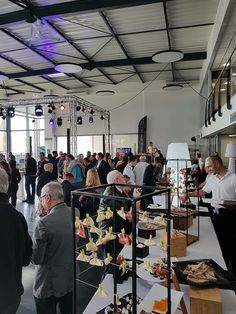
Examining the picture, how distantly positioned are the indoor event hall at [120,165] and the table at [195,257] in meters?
0.01

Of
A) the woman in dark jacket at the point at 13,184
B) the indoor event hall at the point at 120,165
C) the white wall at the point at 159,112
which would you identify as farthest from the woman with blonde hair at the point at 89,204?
the white wall at the point at 159,112

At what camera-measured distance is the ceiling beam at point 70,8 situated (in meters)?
4.90

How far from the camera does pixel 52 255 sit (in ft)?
6.28

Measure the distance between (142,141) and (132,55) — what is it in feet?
15.9

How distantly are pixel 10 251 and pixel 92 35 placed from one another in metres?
6.85

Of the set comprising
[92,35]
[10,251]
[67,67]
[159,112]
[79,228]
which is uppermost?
[92,35]

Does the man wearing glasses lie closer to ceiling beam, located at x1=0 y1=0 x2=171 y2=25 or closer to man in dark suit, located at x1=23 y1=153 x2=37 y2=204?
ceiling beam, located at x1=0 y1=0 x2=171 y2=25

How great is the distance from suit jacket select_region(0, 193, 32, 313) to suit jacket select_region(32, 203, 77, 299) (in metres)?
0.10

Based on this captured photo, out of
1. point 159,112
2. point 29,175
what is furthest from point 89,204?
point 159,112

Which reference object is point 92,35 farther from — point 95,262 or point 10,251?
point 95,262

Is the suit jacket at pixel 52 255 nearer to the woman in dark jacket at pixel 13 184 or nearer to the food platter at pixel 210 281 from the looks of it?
the food platter at pixel 210 281

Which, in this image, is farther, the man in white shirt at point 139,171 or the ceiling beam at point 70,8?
the man in white shirt at point 139,171

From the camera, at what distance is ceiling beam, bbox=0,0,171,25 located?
490cm

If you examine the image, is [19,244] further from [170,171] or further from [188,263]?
[170,171]
